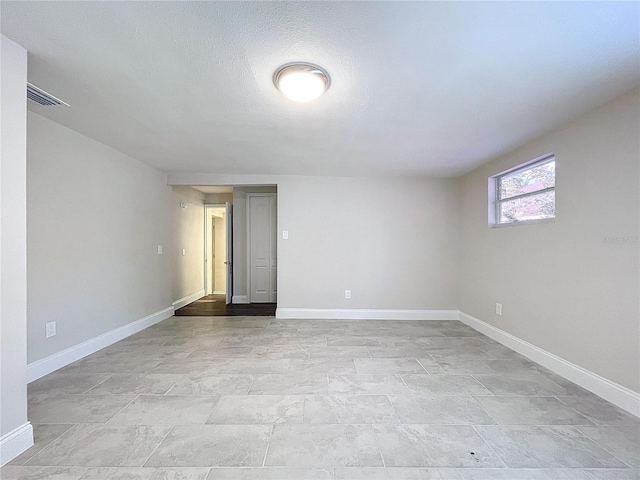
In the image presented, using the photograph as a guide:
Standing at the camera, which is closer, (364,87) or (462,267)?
(364,87)

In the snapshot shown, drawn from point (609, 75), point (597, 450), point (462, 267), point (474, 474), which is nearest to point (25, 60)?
point (474, 474)

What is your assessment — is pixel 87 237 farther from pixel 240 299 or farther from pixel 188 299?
pixel 240 299

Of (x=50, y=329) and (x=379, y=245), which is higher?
(x=379, y=245)

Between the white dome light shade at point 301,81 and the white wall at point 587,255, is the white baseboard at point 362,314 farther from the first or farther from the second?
the white dome light shade at point 301,81

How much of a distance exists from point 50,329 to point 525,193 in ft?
16.5

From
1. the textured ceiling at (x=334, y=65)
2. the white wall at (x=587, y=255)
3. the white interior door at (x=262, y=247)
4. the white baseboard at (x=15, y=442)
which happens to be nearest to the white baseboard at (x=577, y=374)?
the white wall at (x=587, y=255)

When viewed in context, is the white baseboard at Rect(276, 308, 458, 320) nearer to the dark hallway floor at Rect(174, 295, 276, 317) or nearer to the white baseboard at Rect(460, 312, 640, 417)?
the dark hallway floor at Rect(174, 295, 276, 317)

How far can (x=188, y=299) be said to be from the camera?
570 centimetres

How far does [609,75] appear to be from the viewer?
70.5 inches

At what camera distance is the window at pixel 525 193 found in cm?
284

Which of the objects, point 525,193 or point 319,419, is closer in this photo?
point 319,419

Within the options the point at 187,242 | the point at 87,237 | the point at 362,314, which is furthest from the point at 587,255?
the point at 187,242

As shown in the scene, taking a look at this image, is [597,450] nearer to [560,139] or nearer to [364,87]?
[560,139]

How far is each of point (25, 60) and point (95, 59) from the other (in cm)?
35
